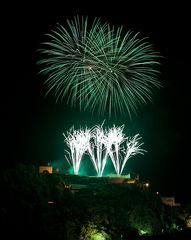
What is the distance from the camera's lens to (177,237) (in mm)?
18766

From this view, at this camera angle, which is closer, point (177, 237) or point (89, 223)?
point (177, 237)

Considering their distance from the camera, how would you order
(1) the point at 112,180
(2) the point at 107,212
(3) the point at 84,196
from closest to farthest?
(2) the point at 107,212
(3) the point at 84,196
(1) the point at 112,180

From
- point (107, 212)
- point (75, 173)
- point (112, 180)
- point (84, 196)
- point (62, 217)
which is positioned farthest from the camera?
point (75, 173)

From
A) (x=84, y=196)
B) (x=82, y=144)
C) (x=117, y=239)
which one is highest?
(x=82, y=144)

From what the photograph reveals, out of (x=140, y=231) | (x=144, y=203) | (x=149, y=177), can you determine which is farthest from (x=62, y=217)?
(x=149, y=177)

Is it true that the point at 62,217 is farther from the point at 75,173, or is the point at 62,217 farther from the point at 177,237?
the point at 75,173

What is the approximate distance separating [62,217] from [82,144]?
Result: 40.8 ft

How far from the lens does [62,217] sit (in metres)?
22.3

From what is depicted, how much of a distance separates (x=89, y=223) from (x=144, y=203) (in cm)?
604

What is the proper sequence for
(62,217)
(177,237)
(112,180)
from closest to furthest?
1. (177,237)
2. (62,217)
3. (112,180)

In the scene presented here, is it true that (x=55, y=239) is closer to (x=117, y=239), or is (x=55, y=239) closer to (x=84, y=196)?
(x=117, y=239)

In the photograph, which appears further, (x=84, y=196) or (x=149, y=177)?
(x=149, y=177)

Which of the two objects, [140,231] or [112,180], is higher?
[112,180]

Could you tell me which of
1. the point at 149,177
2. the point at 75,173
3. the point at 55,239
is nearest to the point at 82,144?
the point at 75,173
